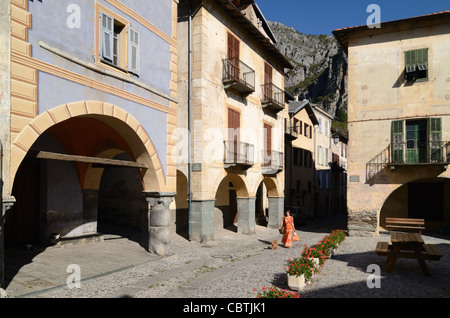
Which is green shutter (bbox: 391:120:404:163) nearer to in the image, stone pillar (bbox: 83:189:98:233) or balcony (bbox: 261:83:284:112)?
balcony (bbox: 261:83:284:112)

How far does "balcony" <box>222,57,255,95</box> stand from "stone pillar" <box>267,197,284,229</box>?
296 inches

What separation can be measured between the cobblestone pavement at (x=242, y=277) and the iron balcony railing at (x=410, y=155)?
508cm

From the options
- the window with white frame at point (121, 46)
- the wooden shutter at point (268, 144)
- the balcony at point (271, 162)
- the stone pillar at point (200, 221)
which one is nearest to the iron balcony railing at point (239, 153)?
the balcony at point (271, 162)

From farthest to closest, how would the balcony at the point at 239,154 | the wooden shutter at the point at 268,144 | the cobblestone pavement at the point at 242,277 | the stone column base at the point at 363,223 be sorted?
1. the wooden shutter at the point at 268,144
2. the stone column base at the point at 363,223
3. the balcony at the point at 239,154
4. the cobblestone pavement at the point at 242,277

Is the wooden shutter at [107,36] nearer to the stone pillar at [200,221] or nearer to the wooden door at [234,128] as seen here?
the stone pillar at [200,221]

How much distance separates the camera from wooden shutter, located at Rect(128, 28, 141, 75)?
35.2ft

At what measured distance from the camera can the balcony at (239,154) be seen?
17405mm

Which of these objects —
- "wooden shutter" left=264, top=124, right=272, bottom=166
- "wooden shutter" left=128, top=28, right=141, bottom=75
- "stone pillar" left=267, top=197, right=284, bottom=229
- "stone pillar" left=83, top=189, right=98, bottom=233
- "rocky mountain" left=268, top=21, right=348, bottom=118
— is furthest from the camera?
"rocky mountain" left=268, top=21, right=348, bottom=118

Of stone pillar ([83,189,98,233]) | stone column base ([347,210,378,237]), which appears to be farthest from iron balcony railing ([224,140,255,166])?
stone pillar ([83,189,98,233])

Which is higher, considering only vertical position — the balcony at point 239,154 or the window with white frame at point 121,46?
the window with white frame at point 121,46

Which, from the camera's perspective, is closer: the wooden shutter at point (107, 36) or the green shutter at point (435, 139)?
the wooden shutter at point (107, 36)

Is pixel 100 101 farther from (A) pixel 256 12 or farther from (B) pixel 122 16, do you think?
(A) pixel 256 12

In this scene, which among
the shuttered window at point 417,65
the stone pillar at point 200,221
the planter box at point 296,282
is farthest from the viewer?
the shuttered window at point 417,65
